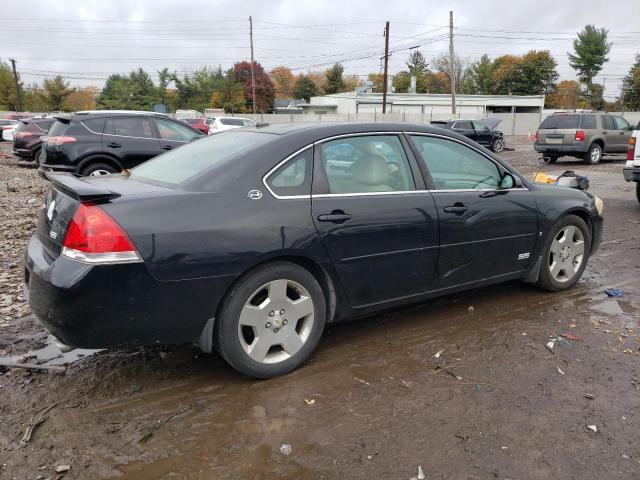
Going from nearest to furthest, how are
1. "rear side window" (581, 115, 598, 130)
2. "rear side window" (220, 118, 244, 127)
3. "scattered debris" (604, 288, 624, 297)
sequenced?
1. "scattered debris" (604, 288, 624, 297)
2. "rear side window" (581, 115, 598, 130)
3. "rear side window" (220, 118, 244, 127)

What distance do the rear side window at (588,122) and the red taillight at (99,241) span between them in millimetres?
18990

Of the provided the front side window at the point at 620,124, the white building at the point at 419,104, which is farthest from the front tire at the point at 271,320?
the white building at the point at 419,104

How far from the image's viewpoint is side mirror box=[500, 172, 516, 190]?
14.2 ft

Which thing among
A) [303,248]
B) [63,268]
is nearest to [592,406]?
[303,248]

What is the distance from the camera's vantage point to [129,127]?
10.6 m

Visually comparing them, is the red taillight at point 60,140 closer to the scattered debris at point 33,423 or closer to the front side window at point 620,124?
the scattered debris at point 33,423

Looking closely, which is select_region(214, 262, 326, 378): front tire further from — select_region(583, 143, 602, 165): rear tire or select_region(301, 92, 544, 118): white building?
select_region(301, 92, 544, 118): white building

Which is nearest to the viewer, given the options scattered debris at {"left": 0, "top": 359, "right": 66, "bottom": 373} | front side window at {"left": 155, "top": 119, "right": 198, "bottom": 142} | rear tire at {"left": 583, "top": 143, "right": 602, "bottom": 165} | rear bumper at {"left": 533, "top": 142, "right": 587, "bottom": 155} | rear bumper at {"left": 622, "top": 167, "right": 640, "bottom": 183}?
scattered debris at {"left": 0, "top": 359, "right": 66, "bottom": 373}

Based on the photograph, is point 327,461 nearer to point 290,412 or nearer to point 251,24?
point 290,412

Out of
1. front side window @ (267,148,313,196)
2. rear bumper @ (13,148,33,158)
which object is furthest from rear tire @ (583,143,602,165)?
rear bumper @ (13,148,33,158)

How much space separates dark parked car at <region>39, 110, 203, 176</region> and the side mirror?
751cm

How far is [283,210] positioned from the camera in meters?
3.20

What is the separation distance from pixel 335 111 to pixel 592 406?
212 feet

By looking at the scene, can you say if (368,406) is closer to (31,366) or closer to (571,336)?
(571,336)
